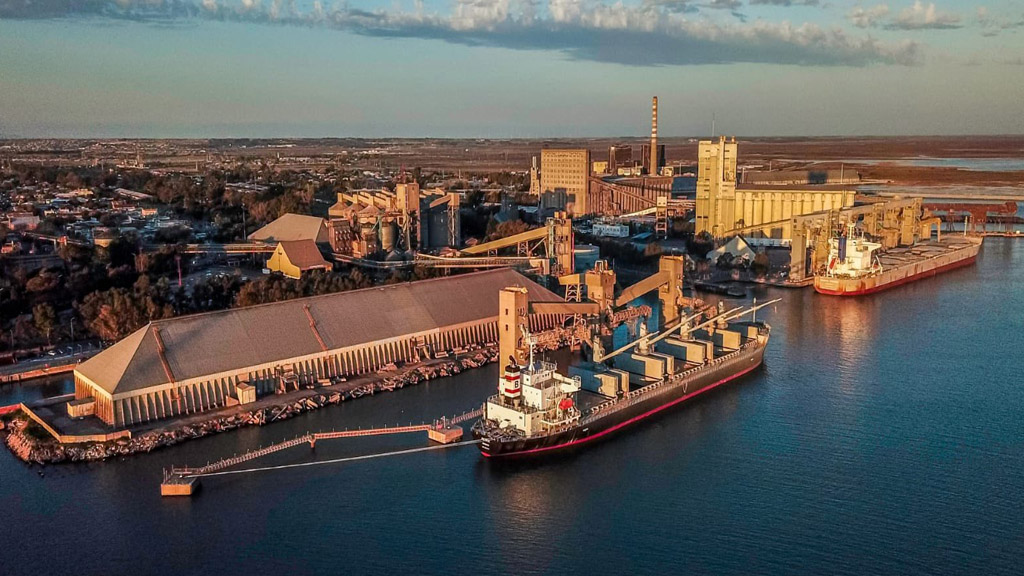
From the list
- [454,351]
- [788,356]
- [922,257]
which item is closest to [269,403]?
[454,351]

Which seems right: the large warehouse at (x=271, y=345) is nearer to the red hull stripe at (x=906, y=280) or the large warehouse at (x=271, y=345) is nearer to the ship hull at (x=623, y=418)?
the ship hull at (x=623, y=418)

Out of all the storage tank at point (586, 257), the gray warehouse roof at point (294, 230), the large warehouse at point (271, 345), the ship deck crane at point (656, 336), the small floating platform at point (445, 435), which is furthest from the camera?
the gray warehouse roof at point (294, 230)

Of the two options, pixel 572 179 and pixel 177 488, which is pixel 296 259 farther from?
pixel 572 179

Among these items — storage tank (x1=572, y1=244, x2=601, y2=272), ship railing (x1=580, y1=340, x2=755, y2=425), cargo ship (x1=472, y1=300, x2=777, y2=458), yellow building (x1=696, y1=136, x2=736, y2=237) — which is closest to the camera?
cargo ship (x1=472, y1=300, x2=777, y2=458)

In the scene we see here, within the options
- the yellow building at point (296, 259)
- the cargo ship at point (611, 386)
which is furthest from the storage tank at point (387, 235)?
the cargo ship at point (611, 386)

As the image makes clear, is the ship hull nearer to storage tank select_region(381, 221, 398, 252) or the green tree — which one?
the green tree

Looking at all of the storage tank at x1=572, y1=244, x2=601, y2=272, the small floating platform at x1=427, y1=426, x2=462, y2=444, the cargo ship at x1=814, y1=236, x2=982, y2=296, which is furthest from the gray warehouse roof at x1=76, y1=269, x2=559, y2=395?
the cargo ship at x1=814, y1=236, x2=982, y2=296
